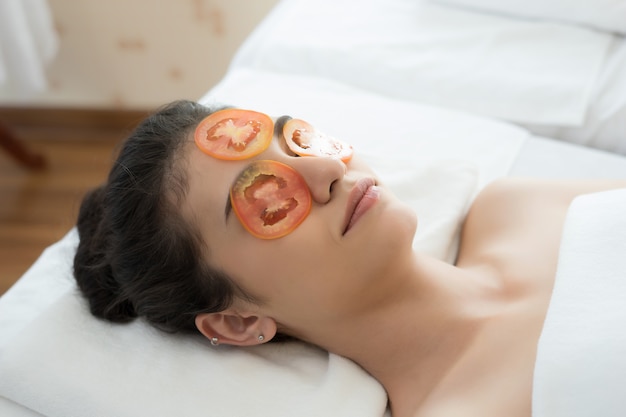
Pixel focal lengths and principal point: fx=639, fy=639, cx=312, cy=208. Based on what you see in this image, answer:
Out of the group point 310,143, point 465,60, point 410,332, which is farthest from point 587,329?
point 465,60

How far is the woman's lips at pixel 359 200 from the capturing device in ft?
3.23

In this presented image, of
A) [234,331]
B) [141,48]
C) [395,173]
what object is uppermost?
[395,173]

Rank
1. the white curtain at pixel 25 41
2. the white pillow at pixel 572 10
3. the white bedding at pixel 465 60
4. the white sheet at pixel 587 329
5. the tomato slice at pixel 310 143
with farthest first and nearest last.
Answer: the white curtain at pixel 25 41 → the white pillow at pixel 572 10 → the white bedding at pixel 465 60 → the tomato slice at pixel 310 143 → the white sheet at pixel 587 329

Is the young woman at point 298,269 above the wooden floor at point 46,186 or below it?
above

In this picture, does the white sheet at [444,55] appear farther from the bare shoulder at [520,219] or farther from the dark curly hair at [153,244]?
the dark curly hair at [153,244]

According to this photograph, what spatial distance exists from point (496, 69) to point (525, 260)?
→ 62 centimetres

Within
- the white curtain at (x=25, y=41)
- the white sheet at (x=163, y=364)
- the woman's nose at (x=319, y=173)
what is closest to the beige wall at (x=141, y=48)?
the white curtain at (x=25, y=41)

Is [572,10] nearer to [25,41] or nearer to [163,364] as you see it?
[163,364]

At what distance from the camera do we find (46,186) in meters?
2.46

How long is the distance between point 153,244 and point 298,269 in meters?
0.24

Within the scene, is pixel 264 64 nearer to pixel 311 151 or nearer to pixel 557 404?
pixel 311 151

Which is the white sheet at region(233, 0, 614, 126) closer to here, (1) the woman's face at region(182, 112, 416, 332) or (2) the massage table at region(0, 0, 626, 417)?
(2) the massage table at region(0, 0, 626, 417)

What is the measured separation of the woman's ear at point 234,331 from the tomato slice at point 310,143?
28cm

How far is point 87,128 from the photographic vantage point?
8.89 feet
